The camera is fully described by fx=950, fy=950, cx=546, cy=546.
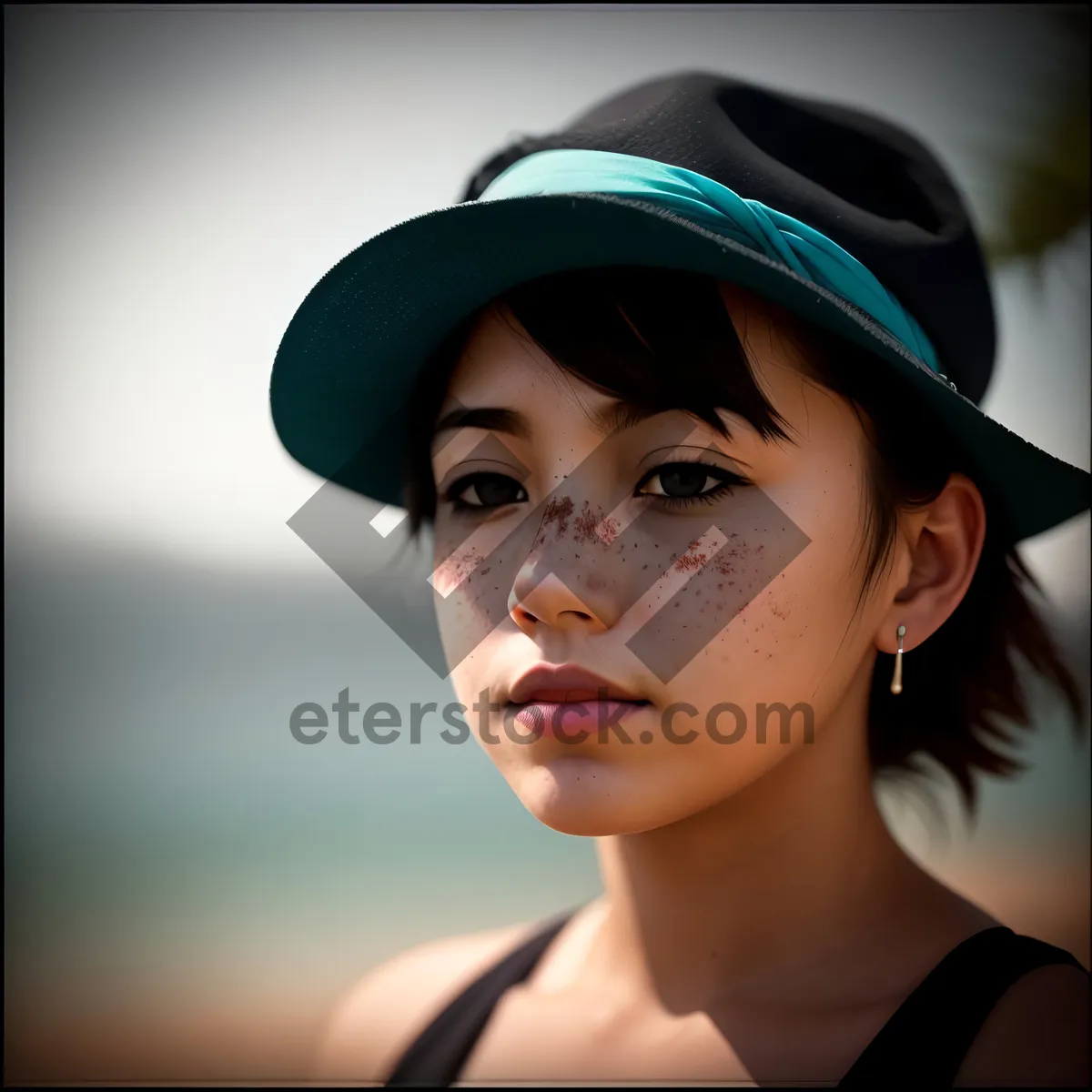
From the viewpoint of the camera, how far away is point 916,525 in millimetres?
1231

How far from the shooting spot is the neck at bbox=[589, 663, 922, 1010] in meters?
1.23

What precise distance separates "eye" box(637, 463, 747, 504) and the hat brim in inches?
7.9

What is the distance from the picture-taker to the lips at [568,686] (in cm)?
105

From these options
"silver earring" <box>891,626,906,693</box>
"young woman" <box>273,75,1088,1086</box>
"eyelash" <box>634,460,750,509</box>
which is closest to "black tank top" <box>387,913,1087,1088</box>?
"young woman" <box>273,75,1088,1086</box>

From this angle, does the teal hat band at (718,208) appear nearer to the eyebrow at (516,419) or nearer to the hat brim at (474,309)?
the hat brim at (474,309)

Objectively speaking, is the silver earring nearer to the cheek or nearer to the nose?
the cheek

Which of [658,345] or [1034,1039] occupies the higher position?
[658,345]

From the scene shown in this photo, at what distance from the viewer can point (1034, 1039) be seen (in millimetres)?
1053

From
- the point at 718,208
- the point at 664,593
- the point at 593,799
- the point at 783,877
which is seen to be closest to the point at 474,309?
the point at 718,208

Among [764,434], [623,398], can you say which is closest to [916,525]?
[764,434]

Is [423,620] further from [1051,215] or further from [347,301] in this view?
[1051,215]

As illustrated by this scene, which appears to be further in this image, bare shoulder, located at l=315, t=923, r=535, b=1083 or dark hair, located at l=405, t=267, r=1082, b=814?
bare shoulder, located at l=315, t=923, r=535, b=1083

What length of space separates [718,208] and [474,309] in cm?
34

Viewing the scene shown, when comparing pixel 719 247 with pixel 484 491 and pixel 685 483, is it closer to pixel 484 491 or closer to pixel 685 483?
pixel 685 483
